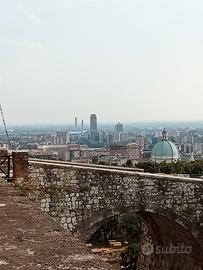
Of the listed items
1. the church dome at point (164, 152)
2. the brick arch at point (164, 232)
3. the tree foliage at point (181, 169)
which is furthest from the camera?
the church dome at point (164, 152)

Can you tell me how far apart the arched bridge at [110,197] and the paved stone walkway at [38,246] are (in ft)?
21.6

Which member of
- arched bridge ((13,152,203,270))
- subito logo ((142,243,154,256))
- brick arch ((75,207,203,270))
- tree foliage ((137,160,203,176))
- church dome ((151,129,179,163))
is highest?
arched bridge ((13,152,203,270))

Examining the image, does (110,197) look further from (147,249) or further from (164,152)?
(164,152)

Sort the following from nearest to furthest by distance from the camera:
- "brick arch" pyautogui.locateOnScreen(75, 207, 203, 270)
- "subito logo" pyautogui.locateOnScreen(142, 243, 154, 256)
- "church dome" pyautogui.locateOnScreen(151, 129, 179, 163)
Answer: "brick arch" pyautogui.locateOnScreen(75, 207, 203, 270) < "subito logo" pyautogui.locateOnScreen(142, 243, 154, 256) < "church dome" pyautogui.locateOnScreen(151, 129, 179, 163)

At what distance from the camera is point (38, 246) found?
352cm

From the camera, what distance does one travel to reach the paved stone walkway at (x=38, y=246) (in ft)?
9.86

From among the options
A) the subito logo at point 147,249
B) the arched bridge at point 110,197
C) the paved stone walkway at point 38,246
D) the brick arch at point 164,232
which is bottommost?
the subito logo at point 147,249

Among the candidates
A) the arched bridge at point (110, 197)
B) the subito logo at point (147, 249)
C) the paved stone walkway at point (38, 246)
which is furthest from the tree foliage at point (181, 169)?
the paved stone walkway at point (38, 246)

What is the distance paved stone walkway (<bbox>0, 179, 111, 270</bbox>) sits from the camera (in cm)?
301

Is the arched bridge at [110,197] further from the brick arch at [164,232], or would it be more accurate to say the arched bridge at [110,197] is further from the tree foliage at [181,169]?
the tree foliage at [181,169]

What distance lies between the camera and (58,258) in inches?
124

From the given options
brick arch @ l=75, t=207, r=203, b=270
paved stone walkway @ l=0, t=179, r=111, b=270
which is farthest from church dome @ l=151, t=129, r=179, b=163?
paved stone walkway @ l=0, t=179, r=111, b=270

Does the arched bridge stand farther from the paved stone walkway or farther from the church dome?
the church dome

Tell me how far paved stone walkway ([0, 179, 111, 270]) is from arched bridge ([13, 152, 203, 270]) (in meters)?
6.58
